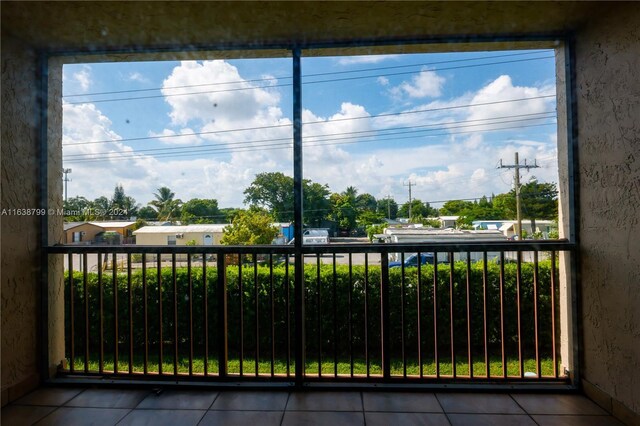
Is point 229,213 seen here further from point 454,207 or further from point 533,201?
point 533,201

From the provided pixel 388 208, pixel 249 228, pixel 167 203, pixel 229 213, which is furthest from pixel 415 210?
pixel 167 203

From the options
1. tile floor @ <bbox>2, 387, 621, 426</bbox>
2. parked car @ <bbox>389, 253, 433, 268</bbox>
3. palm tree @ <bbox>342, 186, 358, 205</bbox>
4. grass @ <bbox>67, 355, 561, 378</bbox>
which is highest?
palm tree @ <bbox>342, 186, 358, 205</bbox>

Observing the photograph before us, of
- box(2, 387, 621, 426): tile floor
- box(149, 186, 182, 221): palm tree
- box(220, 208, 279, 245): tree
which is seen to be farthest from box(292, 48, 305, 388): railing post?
box(149, 186, 182, 221): palm tree

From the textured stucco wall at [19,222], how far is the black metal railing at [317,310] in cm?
20

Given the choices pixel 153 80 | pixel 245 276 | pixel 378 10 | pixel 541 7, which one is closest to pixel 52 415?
pixel 245 276

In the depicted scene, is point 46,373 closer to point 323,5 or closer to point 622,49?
point 323,5

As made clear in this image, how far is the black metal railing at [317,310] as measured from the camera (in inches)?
86.2

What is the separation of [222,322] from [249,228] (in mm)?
680

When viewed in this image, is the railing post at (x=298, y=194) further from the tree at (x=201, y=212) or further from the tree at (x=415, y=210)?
the tree at (x=415, y=210)

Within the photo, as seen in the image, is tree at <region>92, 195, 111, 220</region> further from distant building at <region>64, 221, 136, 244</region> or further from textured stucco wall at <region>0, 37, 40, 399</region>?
textured stucco wall at <region>0, 37, 40, 399</region>

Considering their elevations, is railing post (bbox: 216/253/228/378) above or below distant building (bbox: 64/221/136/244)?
below

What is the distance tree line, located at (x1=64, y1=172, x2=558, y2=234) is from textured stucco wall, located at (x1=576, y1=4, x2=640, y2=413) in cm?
30

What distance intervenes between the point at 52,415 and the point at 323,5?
111 inches

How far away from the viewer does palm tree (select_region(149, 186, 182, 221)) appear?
2316 mm
